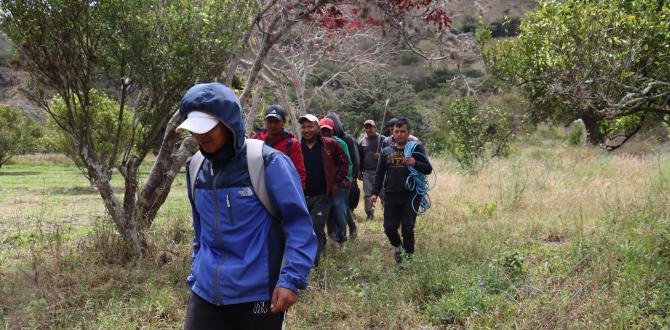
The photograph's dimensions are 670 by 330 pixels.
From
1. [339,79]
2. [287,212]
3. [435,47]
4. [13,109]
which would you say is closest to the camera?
[287,212]

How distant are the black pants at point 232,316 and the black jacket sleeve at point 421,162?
337cm

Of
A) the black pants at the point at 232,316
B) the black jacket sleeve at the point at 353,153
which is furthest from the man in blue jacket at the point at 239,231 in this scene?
the black jacket sleeve at the point at 353,153

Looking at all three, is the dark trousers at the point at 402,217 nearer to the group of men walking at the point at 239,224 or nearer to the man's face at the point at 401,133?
the man's face at the point at 401,133

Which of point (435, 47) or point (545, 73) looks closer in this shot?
point (545, 73)

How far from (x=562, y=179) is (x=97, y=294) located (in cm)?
1051

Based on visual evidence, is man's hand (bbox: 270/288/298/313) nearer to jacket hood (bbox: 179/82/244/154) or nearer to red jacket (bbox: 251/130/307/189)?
jacket hood (bbox: 179/82/244/154)

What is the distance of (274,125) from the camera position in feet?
16.5

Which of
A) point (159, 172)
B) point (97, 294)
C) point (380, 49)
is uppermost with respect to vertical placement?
point (380, 49)

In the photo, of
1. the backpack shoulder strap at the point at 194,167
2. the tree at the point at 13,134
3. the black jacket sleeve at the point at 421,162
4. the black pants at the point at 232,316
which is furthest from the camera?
the tree at the point at 13,134

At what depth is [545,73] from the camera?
5.46m

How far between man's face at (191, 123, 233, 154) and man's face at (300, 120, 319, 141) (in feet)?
11.1

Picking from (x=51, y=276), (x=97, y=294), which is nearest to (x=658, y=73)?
(x=97, y=294)

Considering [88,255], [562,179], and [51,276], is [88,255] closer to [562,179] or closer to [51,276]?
[51,276]

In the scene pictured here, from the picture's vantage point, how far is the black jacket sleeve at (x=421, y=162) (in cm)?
543
